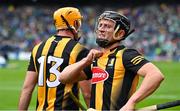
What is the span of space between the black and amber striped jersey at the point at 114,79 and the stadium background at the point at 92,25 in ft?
83.7

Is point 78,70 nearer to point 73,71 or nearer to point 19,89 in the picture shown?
point 73,71

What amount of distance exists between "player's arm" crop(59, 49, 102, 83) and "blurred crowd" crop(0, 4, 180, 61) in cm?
3061

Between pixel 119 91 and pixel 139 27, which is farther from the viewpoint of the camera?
pixel 139 27

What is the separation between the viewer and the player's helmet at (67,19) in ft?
18.6

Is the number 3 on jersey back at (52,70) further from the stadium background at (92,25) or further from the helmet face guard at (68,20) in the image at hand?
the stadium background at (92,25)

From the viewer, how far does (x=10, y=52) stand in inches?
1486


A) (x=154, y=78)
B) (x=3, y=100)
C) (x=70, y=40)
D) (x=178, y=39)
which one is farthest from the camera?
(x=178, y=39)

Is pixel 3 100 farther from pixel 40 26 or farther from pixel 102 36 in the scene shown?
pixel 40 26

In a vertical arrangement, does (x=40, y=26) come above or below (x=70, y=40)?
below

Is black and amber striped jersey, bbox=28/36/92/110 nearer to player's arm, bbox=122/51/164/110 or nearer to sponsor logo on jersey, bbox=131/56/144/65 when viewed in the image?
sponsor logo on jersey, bbox=131/56/144/65

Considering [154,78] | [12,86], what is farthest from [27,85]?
[12,86]

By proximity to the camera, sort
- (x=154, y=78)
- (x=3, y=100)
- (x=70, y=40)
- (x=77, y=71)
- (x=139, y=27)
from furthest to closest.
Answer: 1. (x=139, y=27)
2. (x=3, y=100)
3. (x=70, y=40)
4. (x=77, y=71)
5. (x=154, y=78)

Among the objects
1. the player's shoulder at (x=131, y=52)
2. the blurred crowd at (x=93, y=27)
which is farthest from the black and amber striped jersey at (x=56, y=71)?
the blurred crowd at (x=93, y=27)

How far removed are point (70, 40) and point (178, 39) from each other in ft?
105
